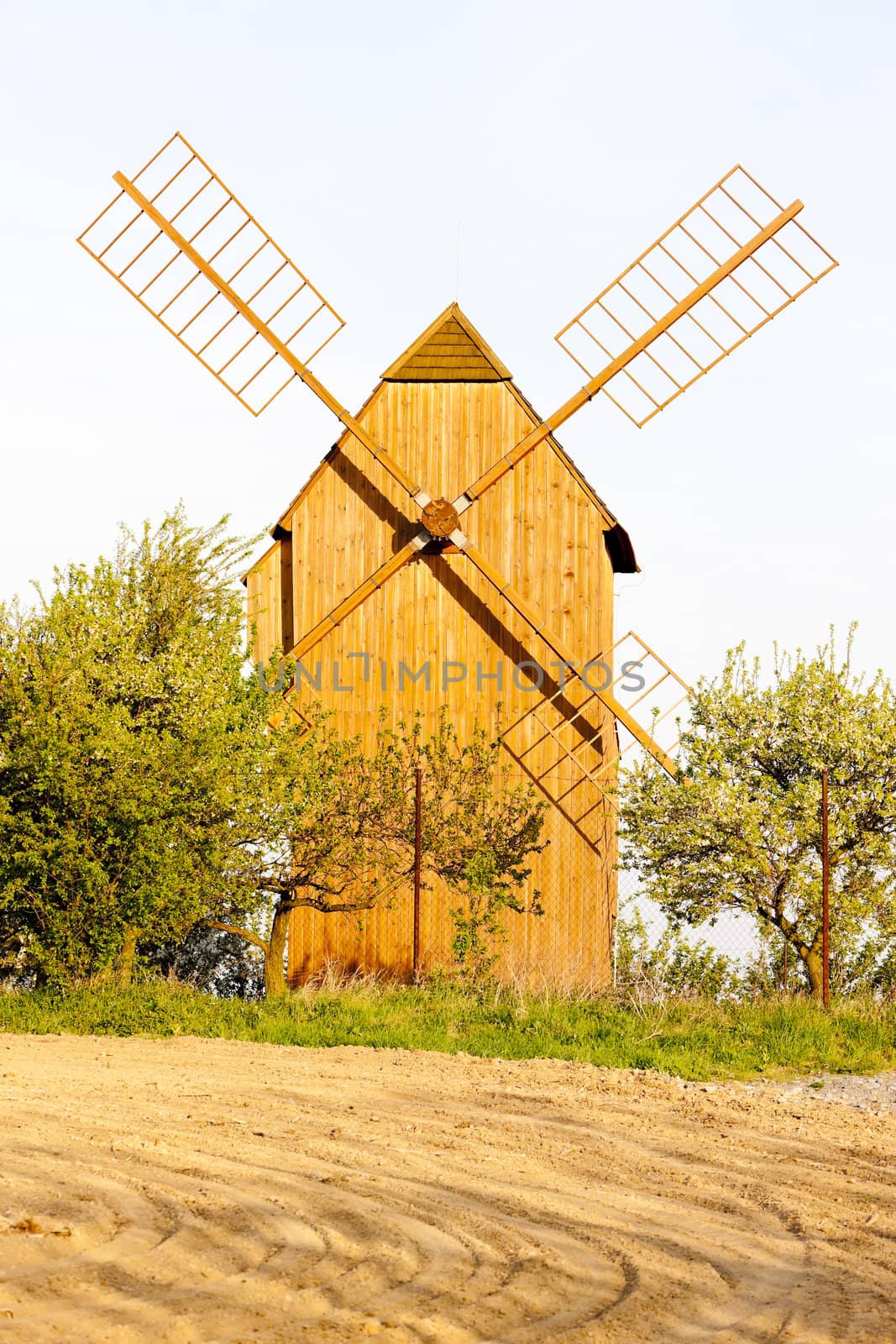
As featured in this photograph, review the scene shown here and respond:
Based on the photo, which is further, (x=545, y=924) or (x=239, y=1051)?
(x=545, y=924)

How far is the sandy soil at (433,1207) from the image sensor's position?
5.58 meters

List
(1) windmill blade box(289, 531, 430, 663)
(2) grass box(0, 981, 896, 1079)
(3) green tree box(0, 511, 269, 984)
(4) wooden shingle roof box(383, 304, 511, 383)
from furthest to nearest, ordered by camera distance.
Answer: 1. (4) wooden shingle roof box(383, 304, 511, 383)
2. (1) windmill blade box(289, 531, 430, 663)
3. (3) green tree box(0, 511, 269, 984)
4. (2) grass box(0, 981, 896, 1079)

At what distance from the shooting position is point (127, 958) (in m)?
15.2

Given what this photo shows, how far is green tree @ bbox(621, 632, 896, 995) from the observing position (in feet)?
52.1

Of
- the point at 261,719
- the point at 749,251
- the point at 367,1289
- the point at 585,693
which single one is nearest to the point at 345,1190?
the point at 367,1289

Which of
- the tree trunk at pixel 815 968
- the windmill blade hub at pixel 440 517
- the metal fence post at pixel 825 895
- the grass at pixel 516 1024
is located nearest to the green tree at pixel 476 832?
the grass at pixel 516 1024

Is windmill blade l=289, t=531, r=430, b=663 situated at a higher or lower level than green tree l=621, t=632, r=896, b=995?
higher

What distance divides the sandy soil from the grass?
2.87 ft

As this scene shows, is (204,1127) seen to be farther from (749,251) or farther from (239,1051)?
(749,251)

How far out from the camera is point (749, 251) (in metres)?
18.5

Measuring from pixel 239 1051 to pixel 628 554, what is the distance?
9.12 metres

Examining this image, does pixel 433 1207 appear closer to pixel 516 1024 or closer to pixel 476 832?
pixel 516 1024

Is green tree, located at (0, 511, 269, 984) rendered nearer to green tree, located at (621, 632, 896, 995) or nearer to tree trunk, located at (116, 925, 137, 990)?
tree trunk, located at (116, 925, 137, 990)

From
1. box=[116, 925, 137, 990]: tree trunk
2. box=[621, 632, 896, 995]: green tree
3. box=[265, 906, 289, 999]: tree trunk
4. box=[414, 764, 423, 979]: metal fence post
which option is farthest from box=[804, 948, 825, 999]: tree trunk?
box=[116, 925, 137, 990]: tree trunk
